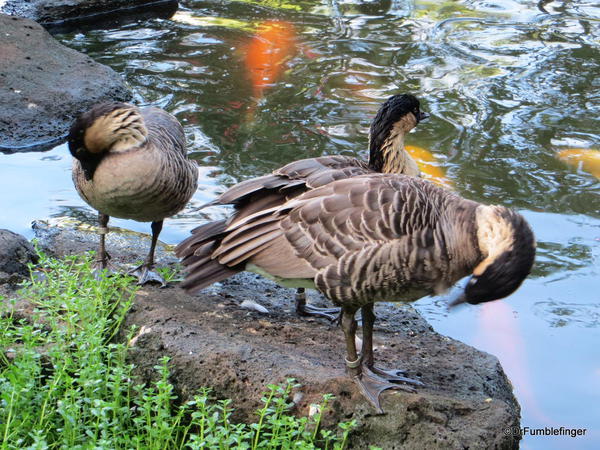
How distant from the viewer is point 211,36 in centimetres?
1237

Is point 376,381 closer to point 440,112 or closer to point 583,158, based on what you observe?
point 583,158

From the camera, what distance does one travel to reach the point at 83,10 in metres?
13.1

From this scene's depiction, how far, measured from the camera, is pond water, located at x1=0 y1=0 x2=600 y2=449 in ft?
22.4

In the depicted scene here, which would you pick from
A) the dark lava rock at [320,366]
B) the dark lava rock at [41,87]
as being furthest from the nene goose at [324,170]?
the dark lava rock at [41,87]

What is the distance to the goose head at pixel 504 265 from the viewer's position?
12.8 ft

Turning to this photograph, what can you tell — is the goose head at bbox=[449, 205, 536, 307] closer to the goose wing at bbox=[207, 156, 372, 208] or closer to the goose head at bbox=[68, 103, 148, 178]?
the goose wing at bbox=[207, 156, 372, 208]

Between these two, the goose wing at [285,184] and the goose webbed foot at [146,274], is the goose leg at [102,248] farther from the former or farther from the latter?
the goose wing at [285,184]

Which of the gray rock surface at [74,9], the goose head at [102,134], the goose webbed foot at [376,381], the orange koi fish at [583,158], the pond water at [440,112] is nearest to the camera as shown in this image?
the goose webbed foot at [376,381]

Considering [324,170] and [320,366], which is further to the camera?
[324,170]

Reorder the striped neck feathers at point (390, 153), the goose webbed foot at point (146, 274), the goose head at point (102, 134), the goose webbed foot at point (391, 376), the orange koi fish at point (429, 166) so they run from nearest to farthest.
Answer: the goose webbed foot at point (391, 376) → the goose head at point (102, 134) → the goose webbed foot at point (146, 274) → the striped neck feathers at point (390, 153) → the orange koi fish at point (429, 166)

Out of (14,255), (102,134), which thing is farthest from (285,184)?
(14,255)

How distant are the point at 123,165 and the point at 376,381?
2.27m

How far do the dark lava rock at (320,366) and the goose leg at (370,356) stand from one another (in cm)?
16

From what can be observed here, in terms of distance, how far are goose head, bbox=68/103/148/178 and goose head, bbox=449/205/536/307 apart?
2.63 meters
